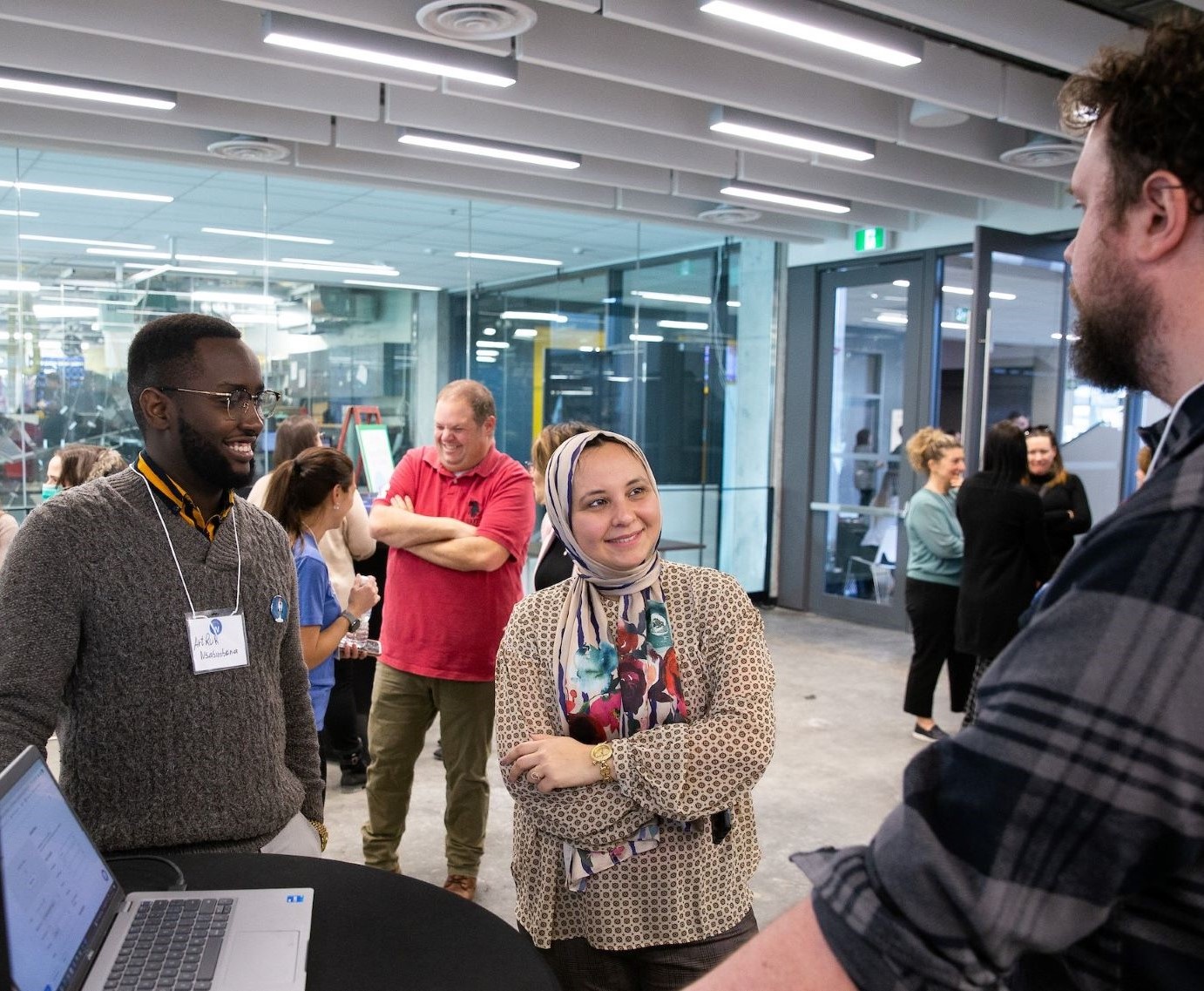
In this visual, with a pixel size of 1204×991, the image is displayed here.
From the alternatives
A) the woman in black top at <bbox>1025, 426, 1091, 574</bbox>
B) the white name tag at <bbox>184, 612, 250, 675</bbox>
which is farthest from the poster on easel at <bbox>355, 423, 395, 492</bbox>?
the white name tag at <bbox>184, 612, 250, 675</bbox>

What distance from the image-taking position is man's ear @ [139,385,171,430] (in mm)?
1645


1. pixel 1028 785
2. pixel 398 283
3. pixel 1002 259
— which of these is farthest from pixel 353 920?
pixel 398 283

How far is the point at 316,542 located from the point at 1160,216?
271 cm

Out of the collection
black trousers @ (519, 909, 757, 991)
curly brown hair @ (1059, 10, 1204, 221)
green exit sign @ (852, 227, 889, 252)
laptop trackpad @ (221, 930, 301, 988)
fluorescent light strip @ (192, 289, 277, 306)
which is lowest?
black trousers @ (519, 909, 757, 991)

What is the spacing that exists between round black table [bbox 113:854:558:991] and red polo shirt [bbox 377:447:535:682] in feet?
5.10

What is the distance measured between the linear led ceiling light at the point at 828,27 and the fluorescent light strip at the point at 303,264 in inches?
157

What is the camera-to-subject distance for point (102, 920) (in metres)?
1.24

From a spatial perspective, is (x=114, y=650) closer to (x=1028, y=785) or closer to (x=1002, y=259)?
(x=1028, y=785)

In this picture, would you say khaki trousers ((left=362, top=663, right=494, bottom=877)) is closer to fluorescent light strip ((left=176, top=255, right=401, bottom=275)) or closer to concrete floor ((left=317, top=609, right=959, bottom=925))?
concrete floor ((left=317, top=609, right=959, bottom=925))

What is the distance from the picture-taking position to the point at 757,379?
8.48m

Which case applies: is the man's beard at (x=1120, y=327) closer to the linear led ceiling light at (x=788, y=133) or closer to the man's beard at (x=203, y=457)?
the man's beard at (x=203, y=457)

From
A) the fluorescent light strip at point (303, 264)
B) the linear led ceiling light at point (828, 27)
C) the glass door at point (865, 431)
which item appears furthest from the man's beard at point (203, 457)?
the glass door at point (865, 431)

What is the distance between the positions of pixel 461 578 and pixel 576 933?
1.63 m

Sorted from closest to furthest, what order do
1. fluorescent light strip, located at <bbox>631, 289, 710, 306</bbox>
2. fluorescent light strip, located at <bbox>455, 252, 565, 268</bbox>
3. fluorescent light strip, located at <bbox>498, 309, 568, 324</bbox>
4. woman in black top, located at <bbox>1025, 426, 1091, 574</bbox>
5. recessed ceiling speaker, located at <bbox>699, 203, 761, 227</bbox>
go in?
woman in black top, located at <bbox>1025, 426, 1091, 574</bbox>
recessed ceiling speaker, located at <bbox>699, 203, 761, 227</bbox>
fluorescent light strip, located at <bbox>455, 252, 565, 268</bbox>
fluorescent light strip, located at <bbox>498, 309, 568, 324</bbox>
fluorescent light strip, located at <bbox>631, 289, 710, 306</bbox>
